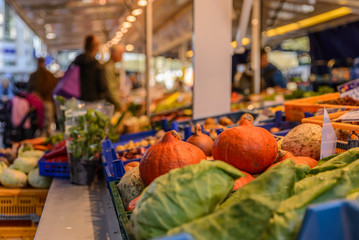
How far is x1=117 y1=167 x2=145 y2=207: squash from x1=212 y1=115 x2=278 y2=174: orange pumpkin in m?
0.38

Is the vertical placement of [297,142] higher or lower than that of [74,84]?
lower

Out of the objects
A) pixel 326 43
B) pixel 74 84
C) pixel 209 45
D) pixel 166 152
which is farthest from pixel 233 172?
pixel 326 43

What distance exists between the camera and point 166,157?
158 centimetres


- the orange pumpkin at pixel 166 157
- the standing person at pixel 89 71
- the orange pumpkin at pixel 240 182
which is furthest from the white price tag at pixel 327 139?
the standing person at pixel 89 71

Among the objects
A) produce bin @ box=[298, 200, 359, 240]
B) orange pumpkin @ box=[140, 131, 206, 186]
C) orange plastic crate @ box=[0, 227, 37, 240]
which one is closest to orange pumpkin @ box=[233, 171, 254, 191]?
orange pumpkin @ box=[140, 131, 206, 186]

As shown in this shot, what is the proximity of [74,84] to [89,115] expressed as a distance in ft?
9.49

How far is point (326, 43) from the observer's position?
13.8m

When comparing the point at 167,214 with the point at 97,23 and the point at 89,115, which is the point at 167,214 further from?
the point at 97,23

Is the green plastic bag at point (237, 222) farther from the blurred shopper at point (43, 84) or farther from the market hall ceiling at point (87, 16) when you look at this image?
the blurred shopper at point (43, 84)

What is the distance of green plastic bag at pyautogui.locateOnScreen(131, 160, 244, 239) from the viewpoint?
1099 mm

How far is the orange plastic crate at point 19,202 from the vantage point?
9.77ft

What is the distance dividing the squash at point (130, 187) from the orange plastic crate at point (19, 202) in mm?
1483

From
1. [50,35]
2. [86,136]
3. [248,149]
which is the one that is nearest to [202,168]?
[248,149]

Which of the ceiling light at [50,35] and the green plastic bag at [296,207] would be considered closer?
the green plastic bag at [296,207]
